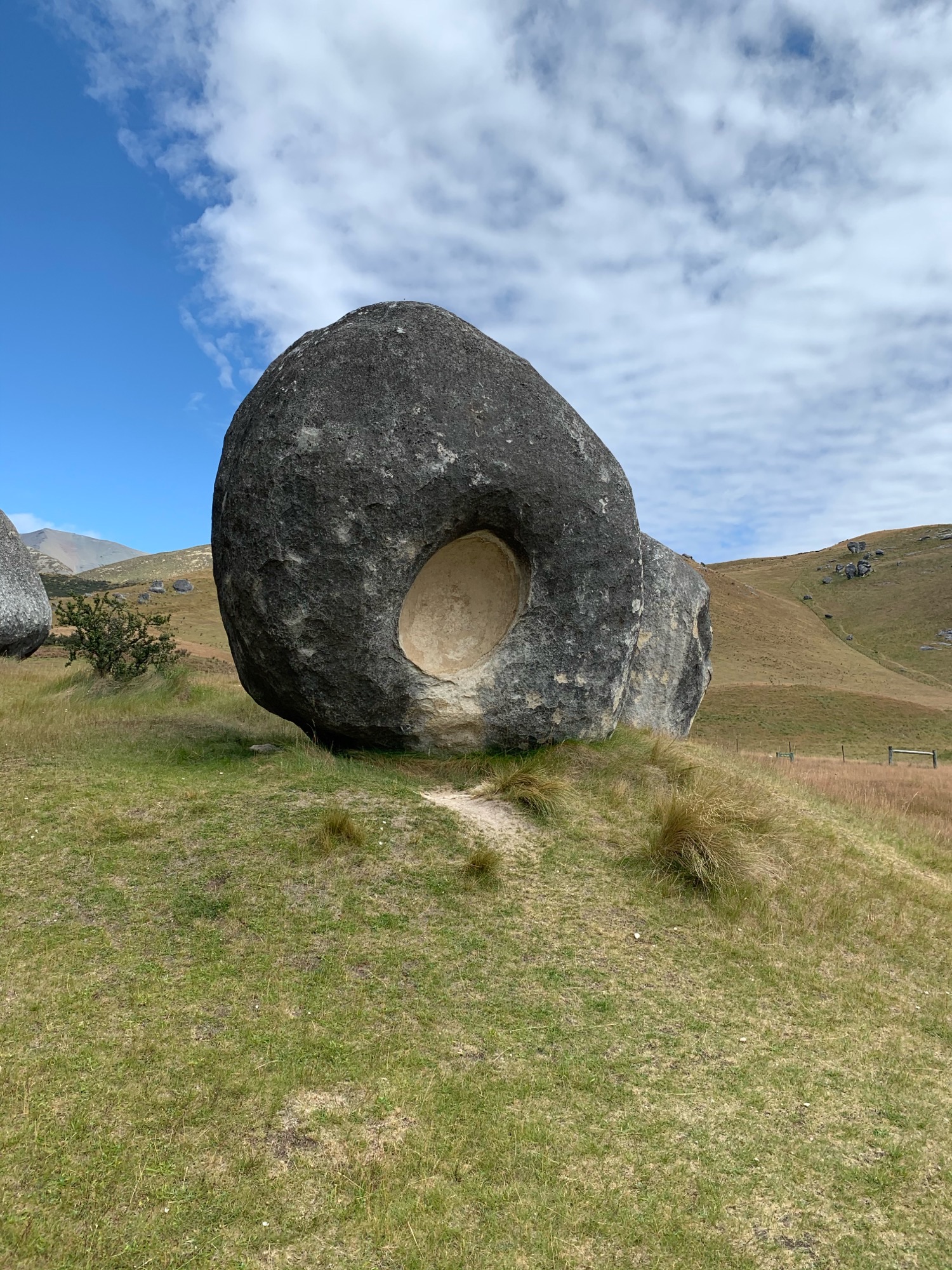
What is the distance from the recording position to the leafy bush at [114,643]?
13984 millimetres

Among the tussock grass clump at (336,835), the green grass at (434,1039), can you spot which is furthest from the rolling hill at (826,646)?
the green grass at (434,1039)

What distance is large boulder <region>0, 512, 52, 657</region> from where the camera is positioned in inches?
698

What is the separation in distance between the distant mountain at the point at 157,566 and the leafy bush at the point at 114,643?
3469 inches

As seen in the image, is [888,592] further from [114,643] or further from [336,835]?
[336,835]

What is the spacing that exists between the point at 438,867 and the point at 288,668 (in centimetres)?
231

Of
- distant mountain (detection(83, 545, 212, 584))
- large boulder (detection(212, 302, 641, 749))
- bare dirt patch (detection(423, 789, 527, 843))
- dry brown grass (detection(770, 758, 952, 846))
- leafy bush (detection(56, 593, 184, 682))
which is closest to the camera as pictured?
bare dirt patch (detection(423, 789, 527, 843))

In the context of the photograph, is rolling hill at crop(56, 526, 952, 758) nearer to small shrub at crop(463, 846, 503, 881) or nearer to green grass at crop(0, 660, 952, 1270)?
green grass at crop(0, 660, 952, 1270)

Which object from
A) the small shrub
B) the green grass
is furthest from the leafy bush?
the small shrub

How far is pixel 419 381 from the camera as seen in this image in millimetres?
7008

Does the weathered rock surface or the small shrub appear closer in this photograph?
the small shrub

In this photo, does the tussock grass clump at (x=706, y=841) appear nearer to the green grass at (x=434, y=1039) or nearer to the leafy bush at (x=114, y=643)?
the green grass at (x=434, y=1039)

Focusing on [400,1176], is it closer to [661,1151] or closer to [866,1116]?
[661,1151]

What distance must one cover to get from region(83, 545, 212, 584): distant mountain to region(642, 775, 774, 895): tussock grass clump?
98.9 meters

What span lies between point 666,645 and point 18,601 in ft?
47.8
